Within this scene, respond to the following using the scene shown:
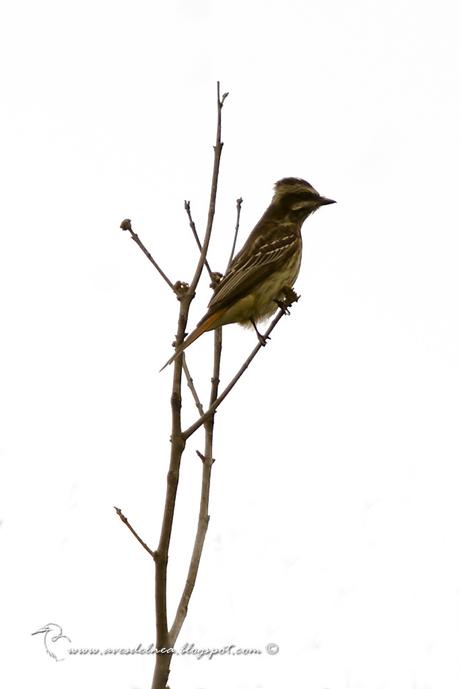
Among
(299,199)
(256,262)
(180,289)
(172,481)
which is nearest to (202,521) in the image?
(172,481)

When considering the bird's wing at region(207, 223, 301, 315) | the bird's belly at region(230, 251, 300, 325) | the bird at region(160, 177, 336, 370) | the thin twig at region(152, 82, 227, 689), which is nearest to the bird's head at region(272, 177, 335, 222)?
the bird at region(160, 177, 336, 370)

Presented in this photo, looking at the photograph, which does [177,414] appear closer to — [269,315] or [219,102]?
[219,102]

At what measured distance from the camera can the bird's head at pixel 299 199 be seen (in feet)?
21.8

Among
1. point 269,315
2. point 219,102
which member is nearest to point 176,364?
point 219,102

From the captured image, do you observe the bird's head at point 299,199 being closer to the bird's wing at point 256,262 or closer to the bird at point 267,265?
the bird at point 267,265

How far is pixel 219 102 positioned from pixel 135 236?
1.88 feet

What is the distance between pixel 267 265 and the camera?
5.82 meters

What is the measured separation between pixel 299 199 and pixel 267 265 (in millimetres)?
1035

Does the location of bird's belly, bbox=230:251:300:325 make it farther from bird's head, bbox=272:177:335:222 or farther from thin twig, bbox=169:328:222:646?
thin twig, bbox=169:328:222:646

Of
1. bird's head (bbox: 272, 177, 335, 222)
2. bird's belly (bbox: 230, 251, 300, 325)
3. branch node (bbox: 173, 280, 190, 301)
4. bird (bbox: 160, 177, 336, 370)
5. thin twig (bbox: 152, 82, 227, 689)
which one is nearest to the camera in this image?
thin twig (bbox: 152, 82, 227, 689)

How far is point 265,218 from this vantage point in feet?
21.7

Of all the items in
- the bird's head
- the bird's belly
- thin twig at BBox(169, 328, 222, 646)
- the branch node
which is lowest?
thin twig at BBox(169, 328, 222, 646)

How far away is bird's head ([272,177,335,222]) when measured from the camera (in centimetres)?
664

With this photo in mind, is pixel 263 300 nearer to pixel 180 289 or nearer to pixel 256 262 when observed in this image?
pixel 256 262
